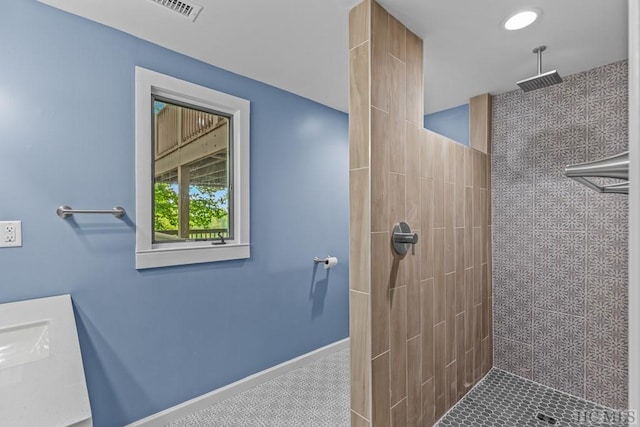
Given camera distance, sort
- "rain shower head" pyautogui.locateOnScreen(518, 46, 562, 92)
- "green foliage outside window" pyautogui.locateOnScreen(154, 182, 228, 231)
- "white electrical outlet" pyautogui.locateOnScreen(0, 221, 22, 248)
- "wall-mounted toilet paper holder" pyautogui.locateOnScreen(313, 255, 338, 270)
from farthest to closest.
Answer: "wall-mounted toilet paper holder" pyautogui.locateOnScreen(313, 255, 338, 270), "green foliage outside window" pyautogui.locateOnScreen(154, 182, 228, 231), "rain shower head" pyautogui.locateOnScreen(518, 46, 562, 92), "white electrical outlet" pyautogui.locateOnScreen(0, 221, 22, 248)

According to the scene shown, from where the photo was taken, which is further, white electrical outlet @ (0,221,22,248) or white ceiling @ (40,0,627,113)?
white ceiling @ (40,0,627,113)

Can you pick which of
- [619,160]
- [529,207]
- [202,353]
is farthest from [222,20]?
[529,207]

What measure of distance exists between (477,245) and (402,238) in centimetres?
110

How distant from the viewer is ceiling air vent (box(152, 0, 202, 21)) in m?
1.49

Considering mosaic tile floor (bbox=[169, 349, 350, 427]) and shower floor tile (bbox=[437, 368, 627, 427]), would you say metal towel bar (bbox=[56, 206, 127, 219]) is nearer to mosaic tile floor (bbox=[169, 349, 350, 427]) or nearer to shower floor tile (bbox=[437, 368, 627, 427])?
mosaic tile floor (bbox=[169, 349, 350, 427])

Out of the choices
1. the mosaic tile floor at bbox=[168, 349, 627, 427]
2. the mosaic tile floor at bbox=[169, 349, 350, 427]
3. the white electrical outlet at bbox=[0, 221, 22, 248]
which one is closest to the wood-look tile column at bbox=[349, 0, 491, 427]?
the mosaic tile floor at bbox=[168, 349, 627, 427]

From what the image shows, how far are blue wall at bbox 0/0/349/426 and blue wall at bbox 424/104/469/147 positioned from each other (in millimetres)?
1400

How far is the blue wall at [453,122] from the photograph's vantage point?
2762mm

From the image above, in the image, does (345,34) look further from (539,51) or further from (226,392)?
(226,392)

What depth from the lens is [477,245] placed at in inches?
91.0

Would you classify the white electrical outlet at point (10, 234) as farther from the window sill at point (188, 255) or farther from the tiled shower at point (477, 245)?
the tiled shower at point (477, 245)

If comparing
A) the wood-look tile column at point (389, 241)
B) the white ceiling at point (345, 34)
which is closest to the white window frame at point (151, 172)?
the white ceiling at point (345, 34)

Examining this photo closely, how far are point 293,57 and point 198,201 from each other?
1124 mm

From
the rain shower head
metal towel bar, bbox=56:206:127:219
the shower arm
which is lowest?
metal towel bar, bbox=56:206:127:219
